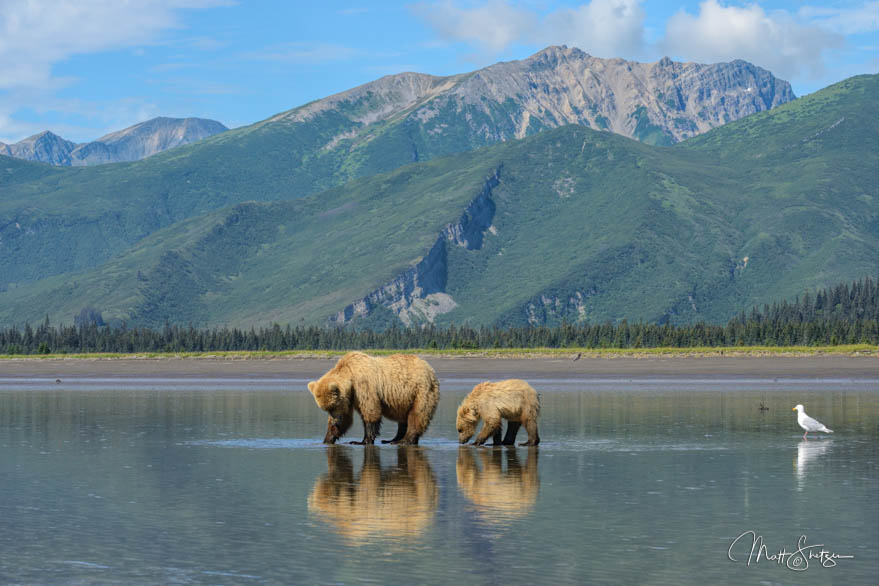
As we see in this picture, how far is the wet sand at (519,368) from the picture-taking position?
116 metres

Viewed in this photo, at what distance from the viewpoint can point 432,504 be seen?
1072 inches

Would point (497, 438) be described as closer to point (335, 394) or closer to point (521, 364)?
point (335, 394)

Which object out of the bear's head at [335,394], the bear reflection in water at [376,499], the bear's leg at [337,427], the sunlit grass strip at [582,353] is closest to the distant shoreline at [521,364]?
the sunlit grass strip at [582,353]

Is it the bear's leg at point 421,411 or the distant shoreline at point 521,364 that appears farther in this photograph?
the distant shoreline at point 521,364

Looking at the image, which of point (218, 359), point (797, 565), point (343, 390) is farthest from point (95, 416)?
point (218, 359)

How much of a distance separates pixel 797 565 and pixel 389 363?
2190 centimetres

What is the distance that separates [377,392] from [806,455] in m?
13.7

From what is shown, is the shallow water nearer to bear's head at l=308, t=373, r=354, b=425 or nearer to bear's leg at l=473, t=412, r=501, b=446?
bear's leg at l=473, t=412, r=501, b=446

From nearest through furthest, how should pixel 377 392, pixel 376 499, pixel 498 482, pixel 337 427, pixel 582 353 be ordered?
pixel 376 499, pixel 498 482, pixel 377 392, pixel 337 427, pixel 582 353

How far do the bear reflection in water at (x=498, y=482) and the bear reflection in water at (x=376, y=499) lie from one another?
100 centimetres

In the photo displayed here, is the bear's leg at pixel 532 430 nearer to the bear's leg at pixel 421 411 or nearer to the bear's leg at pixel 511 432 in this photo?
the bear's leg at pixel 511 432

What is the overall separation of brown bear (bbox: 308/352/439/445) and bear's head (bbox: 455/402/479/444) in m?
1.14
